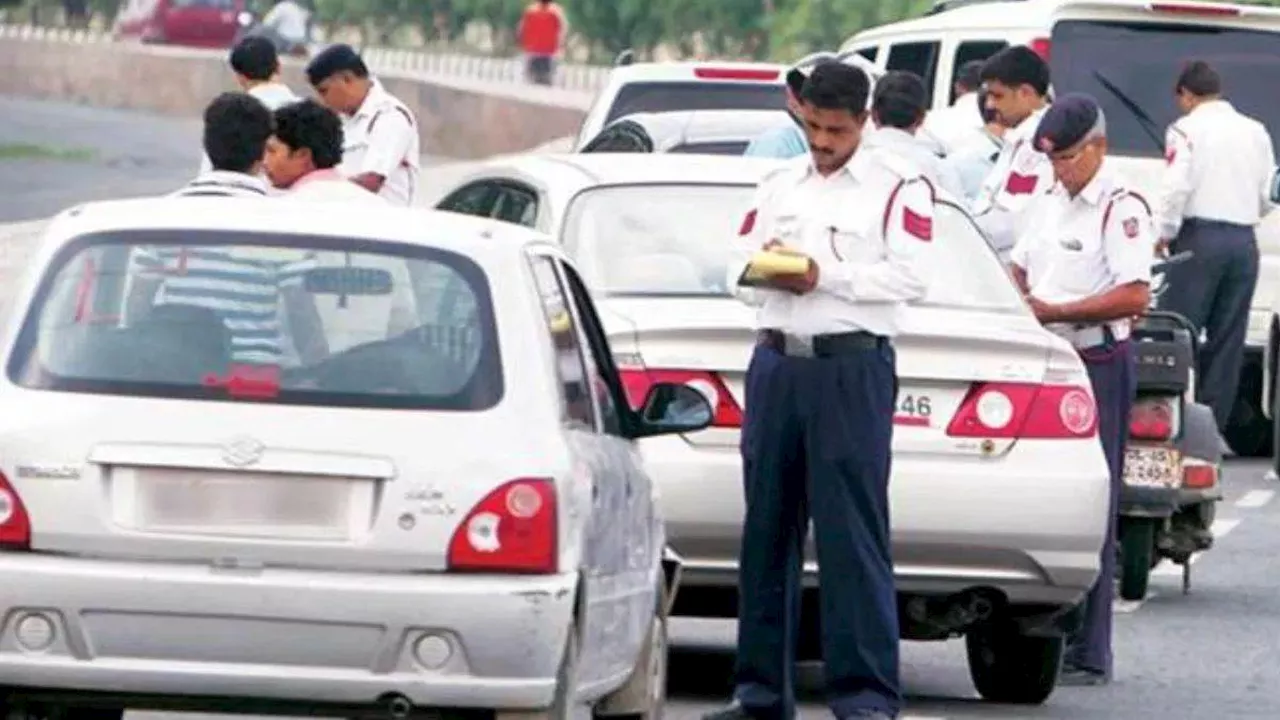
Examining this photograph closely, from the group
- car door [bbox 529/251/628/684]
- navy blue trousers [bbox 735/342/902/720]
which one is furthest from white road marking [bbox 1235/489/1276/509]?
car door [bbox 529/251/628/684]

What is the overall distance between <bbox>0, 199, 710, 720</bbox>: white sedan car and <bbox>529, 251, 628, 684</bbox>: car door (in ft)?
0.14

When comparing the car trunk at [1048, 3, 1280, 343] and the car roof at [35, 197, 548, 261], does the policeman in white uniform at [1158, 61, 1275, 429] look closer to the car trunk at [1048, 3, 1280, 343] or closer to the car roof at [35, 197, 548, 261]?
the car trunk at [1048, 3, 1280, 343]

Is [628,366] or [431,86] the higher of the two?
[628,366]

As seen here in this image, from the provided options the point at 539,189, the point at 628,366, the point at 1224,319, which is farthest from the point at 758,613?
the point at 1224,319

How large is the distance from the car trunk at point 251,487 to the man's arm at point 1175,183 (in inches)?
461

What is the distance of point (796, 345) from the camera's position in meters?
11.1

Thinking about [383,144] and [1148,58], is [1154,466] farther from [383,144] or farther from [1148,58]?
[1148,58]

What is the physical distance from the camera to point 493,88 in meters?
52.0

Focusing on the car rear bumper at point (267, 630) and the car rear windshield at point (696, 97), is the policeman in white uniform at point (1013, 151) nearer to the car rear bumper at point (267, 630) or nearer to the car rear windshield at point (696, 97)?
the car rear bumper at point (267, 630)

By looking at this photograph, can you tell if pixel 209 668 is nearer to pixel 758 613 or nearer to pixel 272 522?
pixel 272 522

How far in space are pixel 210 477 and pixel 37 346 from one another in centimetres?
56

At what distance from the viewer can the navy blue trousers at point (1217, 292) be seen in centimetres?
2095

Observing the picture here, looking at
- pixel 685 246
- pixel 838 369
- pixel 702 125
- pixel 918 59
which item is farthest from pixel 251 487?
pixel 918 59

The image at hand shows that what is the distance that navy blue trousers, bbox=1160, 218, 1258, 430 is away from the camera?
21.0 m
